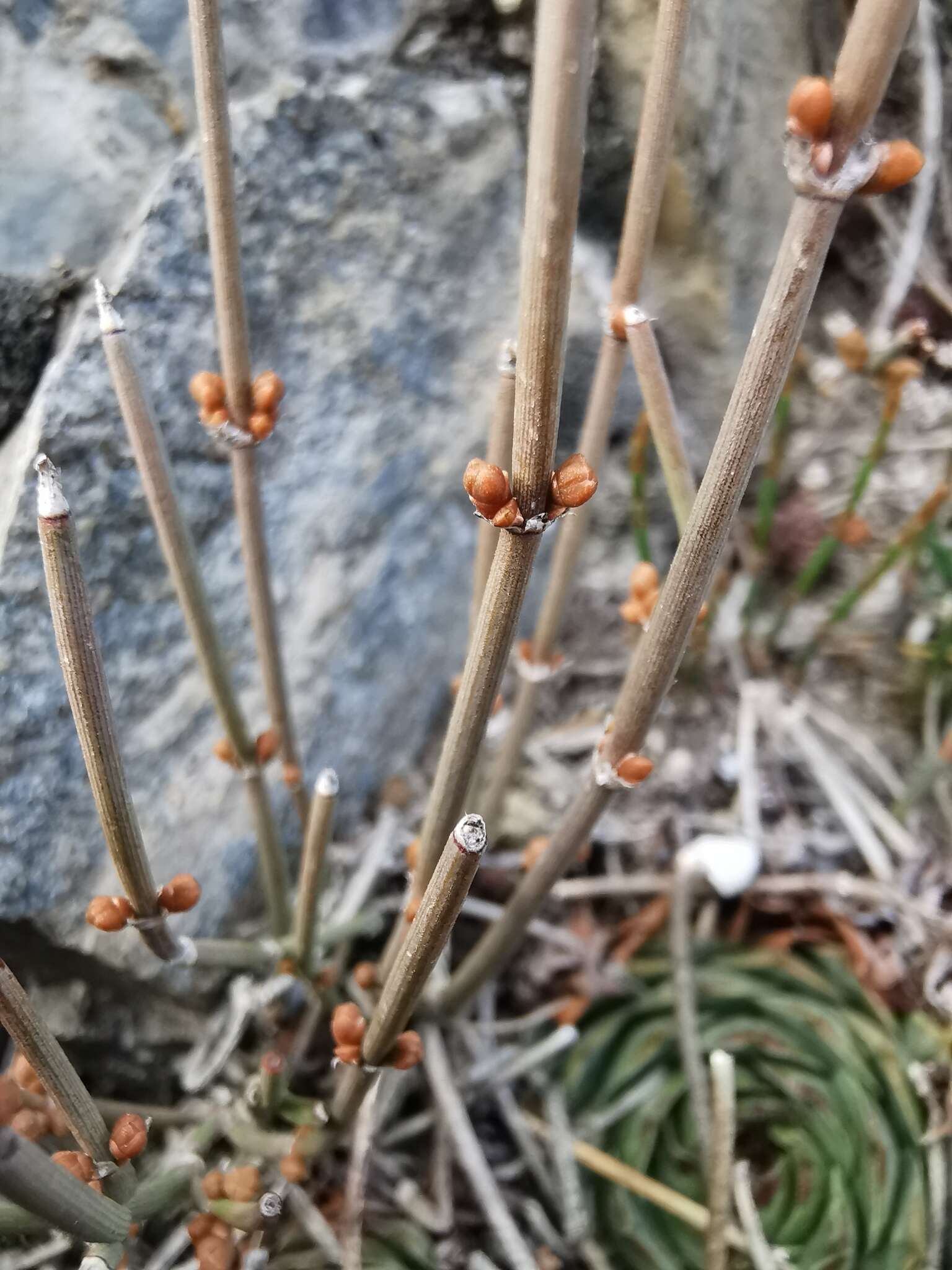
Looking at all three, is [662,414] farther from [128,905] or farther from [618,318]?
[128,905]

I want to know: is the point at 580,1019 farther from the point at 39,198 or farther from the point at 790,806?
the point at 39,198

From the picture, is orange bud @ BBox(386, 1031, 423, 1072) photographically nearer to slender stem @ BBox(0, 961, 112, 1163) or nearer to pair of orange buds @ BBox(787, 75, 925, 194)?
slender stem @ BBox(0, 961, 112, 1163)

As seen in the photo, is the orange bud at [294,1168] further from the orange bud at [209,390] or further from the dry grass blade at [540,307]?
the orange bud at [209,390]

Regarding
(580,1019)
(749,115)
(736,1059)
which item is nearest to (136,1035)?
(580,1019)

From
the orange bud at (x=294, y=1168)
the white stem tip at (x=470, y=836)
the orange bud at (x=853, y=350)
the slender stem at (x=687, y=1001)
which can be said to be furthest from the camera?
the orange bud at (x=853, y=350)

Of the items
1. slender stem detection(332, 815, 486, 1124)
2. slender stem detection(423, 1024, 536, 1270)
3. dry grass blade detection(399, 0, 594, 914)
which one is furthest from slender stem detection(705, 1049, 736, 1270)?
dry grass blade detection(399, 0, 594, 914)

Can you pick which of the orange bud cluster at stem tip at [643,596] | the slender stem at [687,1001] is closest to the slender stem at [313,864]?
the orange bud cluster at stem tip at [643,596]
